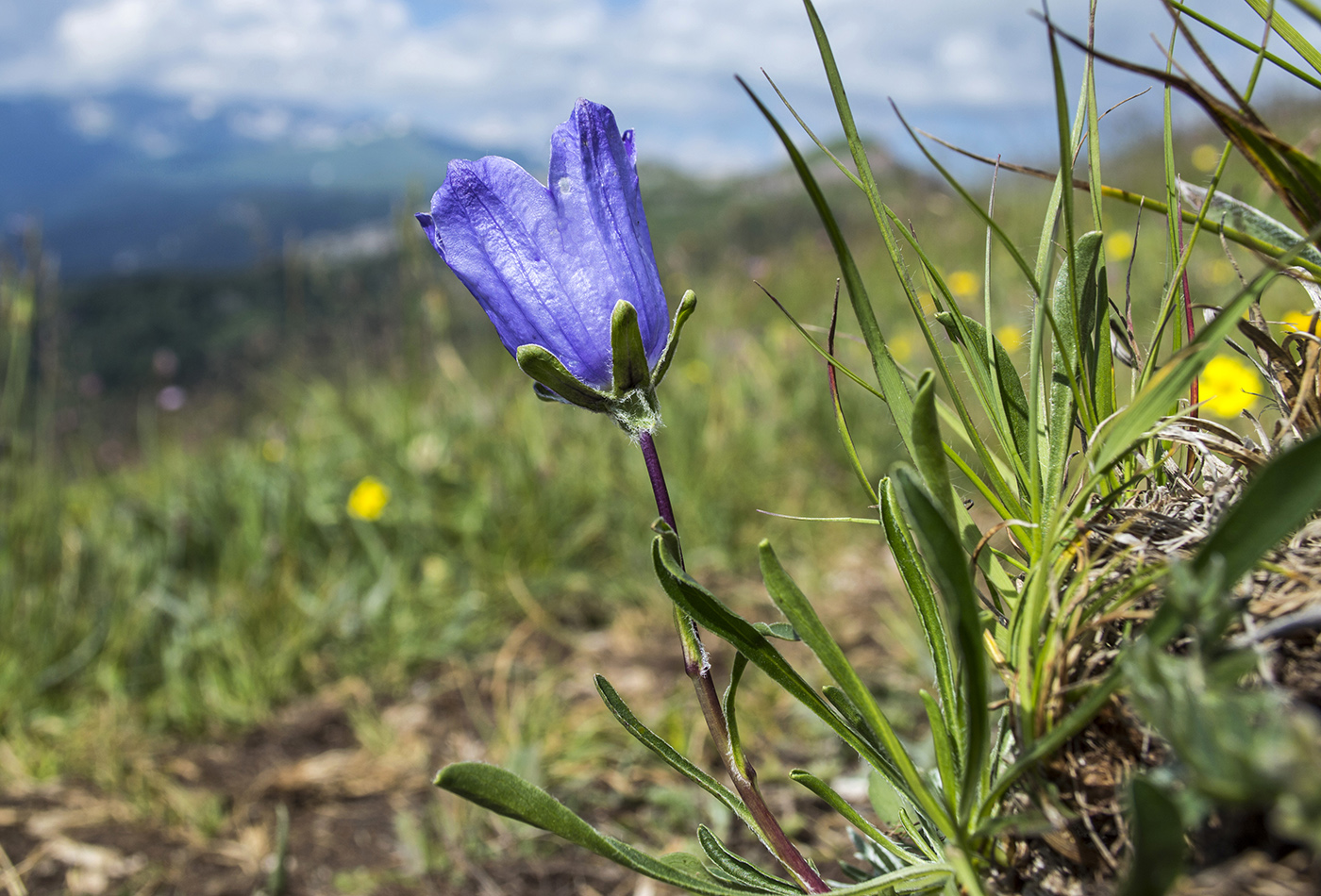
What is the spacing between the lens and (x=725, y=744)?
2.46ft

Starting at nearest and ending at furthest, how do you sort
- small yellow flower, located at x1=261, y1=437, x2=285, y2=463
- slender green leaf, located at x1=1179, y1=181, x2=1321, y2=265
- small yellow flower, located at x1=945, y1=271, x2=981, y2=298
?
slender green leaf, located at x1=1179, y1=181, x2=1321, y2=265 < small yellow flower, located at x1=261, y1=437, x2=285, y2=463 < small yellow flower, located at x1=945, y1=271, x2=981, y2=298

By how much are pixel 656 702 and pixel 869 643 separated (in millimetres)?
664

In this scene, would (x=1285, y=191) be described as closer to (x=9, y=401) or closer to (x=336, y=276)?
(x=9, y=401)

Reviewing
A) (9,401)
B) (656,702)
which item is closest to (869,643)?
(656,702)

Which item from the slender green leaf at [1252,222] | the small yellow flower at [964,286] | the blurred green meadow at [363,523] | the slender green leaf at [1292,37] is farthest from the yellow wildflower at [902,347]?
the slender green leaf at [1292,37]

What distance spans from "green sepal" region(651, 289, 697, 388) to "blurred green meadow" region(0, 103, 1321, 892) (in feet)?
4.80

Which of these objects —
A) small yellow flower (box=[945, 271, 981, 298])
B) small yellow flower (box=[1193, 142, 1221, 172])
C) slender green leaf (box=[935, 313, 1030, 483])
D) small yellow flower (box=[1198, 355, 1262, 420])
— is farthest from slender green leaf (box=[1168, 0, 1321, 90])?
small yellow flower (box=[1193, 142, 1221, 172])

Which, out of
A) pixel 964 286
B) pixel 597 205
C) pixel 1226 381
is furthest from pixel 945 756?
pixel 964 286

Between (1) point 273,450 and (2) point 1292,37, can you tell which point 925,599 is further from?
(1) point 273,450

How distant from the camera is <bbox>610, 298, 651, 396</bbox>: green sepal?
0.71 meters

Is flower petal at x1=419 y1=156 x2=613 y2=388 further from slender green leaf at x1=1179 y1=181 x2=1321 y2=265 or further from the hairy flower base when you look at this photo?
slender green leaf at x1=1179 y1=181 x2=1321 y2=265

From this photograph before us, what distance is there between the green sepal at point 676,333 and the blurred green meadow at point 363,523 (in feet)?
4.80

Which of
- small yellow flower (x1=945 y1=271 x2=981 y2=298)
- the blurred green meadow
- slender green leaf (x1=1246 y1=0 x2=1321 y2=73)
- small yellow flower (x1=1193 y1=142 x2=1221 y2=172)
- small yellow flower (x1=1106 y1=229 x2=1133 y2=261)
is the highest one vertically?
small yellow flower (x1=1193 y1=142 x2=1221 y2=172)

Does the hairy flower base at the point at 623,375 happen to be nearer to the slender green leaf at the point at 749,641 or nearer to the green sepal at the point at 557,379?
the green sepal at the point at 557,379
